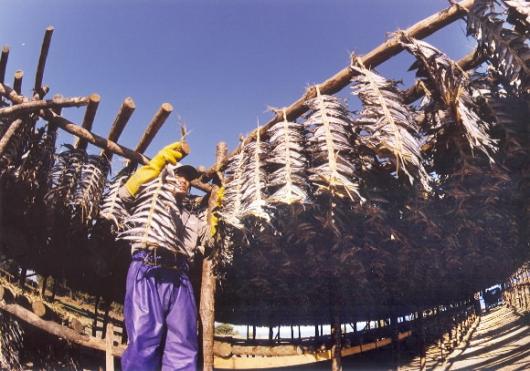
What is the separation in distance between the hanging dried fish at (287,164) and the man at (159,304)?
35.0 inches

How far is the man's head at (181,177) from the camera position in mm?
3048

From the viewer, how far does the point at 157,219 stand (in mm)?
2748

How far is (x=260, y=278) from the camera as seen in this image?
4.55m

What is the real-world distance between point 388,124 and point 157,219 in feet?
5.59

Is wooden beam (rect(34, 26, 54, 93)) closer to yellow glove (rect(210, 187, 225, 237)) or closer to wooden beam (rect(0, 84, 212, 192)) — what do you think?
wooden beam (rect(0, 84, 212, 192))

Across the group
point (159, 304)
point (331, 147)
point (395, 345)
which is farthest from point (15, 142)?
point (395, 345)

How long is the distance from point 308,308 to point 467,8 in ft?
18.1

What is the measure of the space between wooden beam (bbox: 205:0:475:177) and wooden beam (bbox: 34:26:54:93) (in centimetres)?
188

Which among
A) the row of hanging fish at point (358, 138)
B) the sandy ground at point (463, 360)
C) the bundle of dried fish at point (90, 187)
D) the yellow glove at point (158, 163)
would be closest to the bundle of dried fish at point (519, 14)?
the row of hanging fish at point (358, 138)

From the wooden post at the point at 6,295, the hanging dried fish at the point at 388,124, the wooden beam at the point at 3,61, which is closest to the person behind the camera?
the hanging dried fish at the point at 388,124

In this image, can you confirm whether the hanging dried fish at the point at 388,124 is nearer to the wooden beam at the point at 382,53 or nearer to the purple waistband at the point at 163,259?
the wooden beam at the point at 382,53

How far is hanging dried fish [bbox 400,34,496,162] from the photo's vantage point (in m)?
2.30

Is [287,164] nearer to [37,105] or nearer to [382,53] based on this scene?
[382,53]

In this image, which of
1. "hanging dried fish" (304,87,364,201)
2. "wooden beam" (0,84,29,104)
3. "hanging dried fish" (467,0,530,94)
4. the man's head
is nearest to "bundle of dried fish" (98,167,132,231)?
the man's head
